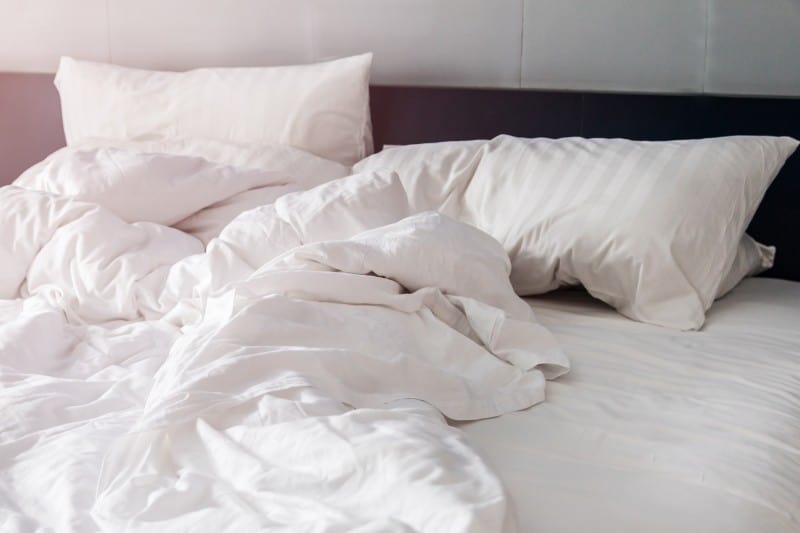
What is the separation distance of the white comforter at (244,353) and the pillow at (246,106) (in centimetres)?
19

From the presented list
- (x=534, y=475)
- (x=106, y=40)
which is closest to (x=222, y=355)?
(x=534, y=475)

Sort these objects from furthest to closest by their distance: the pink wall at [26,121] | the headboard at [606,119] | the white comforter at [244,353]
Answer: the pink wall at [26,121], the headboard at [606,119], the white comforter at [244,353]

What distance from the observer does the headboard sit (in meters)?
2.20

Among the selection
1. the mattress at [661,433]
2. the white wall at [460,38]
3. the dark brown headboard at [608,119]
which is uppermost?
the white wall at [460,38]

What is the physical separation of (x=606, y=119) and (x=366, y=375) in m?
1.19

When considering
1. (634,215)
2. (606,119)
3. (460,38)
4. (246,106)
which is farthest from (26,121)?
(634,215)

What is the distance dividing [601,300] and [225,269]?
0.76 metres

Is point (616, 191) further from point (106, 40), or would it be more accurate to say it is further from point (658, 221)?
point (106, 40)

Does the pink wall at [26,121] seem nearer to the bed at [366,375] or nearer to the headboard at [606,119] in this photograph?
the bed at [366,375]

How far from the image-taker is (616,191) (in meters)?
1.93

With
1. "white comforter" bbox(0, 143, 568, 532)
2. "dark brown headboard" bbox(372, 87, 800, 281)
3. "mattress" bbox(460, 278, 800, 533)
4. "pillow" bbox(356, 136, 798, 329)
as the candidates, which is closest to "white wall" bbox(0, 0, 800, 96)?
"dark brown headboard" bbox(372, 87, 800, 281)

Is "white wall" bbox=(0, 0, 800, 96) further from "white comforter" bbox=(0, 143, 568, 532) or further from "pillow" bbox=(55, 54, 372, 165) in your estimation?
"white comforter" bbox=(0, 143, 568, 532)

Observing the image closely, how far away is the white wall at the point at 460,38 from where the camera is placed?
2283mm

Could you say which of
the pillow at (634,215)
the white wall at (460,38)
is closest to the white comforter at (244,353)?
the pillow at (634,215)
